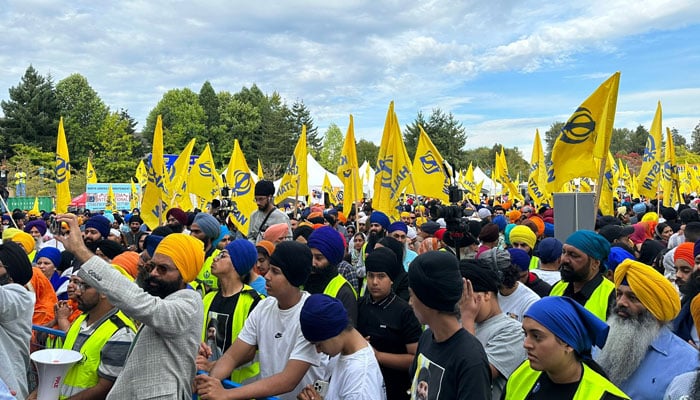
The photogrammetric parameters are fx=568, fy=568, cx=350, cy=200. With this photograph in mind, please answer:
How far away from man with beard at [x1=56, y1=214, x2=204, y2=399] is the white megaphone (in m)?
0.46

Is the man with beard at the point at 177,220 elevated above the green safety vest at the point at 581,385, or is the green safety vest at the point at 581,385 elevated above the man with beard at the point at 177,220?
the man with beard at the point at 177,220

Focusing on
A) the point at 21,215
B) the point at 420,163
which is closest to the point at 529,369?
the point at 420,163

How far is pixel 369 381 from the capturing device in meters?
3.02

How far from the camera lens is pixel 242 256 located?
14.9 feet

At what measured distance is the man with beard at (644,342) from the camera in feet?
10.2

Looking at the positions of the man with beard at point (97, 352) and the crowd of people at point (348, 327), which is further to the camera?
the man with beard at point (97, 352)

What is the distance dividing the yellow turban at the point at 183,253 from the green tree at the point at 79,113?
63.1 m

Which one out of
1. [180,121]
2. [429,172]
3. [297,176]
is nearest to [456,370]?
[429,172]

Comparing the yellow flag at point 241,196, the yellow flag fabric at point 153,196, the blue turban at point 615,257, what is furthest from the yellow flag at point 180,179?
the blue turban at point 615,257

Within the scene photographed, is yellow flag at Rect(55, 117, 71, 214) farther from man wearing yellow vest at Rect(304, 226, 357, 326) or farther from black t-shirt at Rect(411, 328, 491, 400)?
black t-shirt at Rect(411, 328, 491, 400)

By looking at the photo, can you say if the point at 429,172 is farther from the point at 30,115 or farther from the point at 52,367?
the point at 30,115

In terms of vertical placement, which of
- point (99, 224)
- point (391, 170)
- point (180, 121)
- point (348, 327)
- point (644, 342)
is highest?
point (180, 121)

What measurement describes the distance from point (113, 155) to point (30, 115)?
967 cm

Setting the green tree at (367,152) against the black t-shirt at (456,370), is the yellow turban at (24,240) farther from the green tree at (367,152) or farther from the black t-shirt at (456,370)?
the green tree at (367,152)
